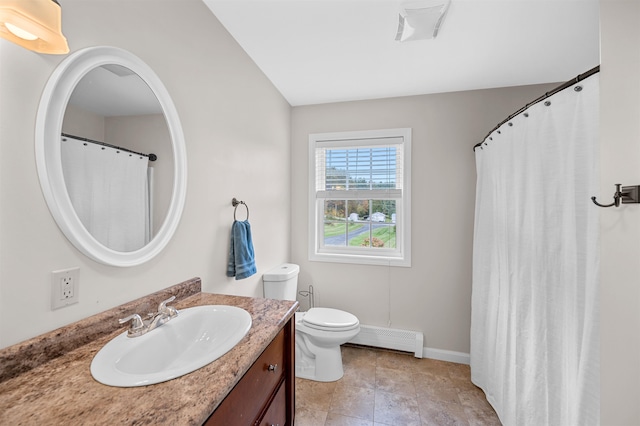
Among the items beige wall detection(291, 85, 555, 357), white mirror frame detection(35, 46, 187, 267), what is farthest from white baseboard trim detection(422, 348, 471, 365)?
white mirror frame detection(35, 46, 187, 267)

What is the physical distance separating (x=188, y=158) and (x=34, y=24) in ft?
2.33

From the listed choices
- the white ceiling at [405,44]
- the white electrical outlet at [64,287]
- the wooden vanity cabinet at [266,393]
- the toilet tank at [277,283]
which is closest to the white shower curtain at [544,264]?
the white ceiling at [405,44]

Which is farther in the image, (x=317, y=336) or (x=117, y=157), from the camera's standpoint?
(x=317, y=336)

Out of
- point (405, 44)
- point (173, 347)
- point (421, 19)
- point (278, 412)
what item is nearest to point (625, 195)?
point (421, 19)

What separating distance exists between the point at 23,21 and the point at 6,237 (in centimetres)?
51

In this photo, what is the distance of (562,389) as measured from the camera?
1.12 meters

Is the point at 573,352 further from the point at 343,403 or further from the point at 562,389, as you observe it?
the point at 343,403

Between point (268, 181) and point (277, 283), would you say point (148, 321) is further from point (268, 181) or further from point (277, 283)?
point (268, 181)

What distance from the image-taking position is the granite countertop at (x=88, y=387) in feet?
1.79

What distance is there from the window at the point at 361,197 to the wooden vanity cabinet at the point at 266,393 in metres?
1.43

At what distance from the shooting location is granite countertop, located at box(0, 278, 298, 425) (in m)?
0.54

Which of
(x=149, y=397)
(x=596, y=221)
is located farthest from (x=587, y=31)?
(x=149, y=397)

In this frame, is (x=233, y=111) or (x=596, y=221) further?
(x=233, y=111)

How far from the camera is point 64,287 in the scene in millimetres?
786
